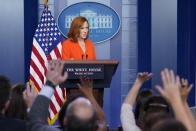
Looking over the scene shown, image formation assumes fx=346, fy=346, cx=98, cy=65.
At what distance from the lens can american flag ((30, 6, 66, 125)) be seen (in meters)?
5.29

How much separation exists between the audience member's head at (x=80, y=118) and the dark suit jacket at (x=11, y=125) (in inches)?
13.8

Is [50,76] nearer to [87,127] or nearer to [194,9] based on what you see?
[87,127]

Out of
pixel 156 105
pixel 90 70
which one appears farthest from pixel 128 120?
pixel 90 70

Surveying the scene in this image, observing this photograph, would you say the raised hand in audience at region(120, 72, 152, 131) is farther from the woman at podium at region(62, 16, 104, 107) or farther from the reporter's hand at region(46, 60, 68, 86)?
the woman at podium at region(62, 16, 104, 107)

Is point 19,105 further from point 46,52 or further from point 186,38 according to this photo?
point 186,38

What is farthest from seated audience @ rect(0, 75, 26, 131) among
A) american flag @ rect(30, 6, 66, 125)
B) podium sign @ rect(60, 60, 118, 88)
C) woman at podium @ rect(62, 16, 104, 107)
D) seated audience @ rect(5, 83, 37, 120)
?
american flag @ rect(30, 6, 66, 125)

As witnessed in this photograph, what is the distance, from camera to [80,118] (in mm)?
1622

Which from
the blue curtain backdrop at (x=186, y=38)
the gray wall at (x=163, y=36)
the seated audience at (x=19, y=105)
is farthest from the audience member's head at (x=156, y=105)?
Answer: the blue curtain backdrop at (x=186, y=38)

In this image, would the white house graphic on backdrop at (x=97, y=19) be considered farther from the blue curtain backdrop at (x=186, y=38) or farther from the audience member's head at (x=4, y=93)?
the audience member's head at (x=4, y=93)

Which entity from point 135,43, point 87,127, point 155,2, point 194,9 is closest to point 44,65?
point 135,43

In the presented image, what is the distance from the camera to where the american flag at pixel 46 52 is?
5.29 m

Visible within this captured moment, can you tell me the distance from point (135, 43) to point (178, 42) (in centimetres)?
71

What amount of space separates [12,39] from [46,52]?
69 centimetres

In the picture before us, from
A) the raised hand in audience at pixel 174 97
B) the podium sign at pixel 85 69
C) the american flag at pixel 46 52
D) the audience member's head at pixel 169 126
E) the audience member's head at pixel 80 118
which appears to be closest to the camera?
the audience member's head at pixel 169 126
